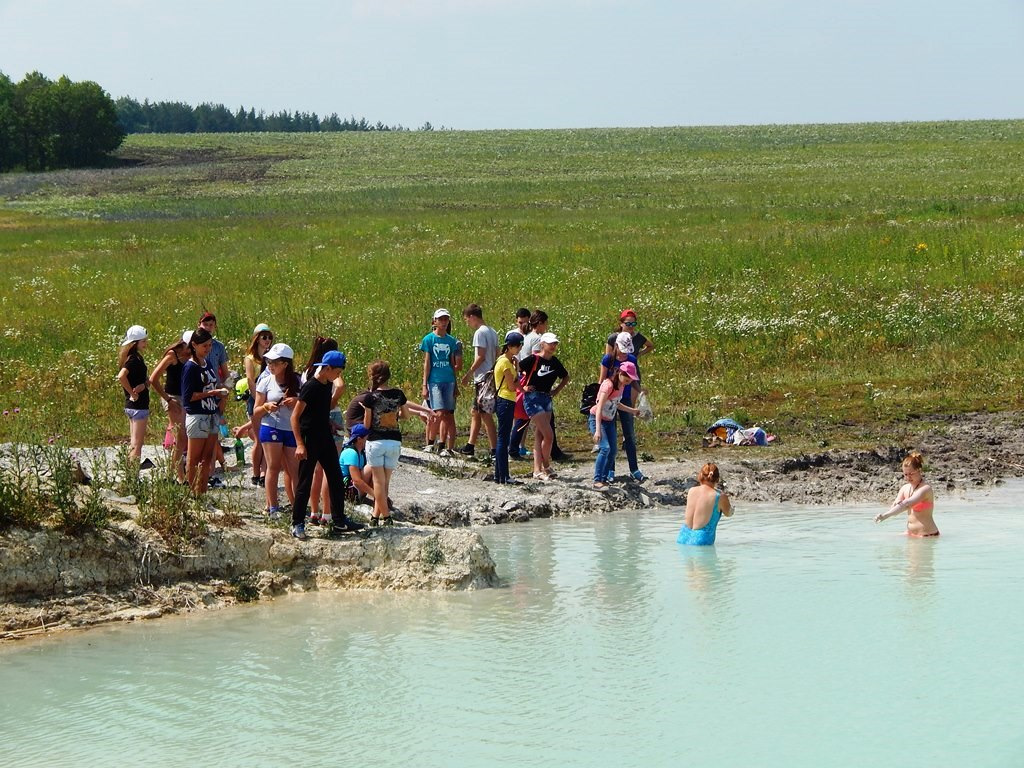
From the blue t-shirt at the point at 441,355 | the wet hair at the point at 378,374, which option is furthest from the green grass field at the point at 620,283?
the wet hair at the point at 378,374

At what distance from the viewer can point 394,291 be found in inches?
1113

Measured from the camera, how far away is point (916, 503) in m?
12.2

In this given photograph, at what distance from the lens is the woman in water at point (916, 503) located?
12.2 meters

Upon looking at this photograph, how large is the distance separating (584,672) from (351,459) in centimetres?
413

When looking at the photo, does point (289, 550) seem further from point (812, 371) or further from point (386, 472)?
point (812, 371)

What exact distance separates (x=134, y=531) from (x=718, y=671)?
4.75 m

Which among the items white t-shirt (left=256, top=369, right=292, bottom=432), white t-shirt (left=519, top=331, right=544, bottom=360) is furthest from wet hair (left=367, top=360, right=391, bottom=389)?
white t-shirt (left=519, top=331, right=544, bottom=360)

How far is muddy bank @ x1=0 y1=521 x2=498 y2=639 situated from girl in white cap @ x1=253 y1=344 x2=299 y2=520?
1.73 ft

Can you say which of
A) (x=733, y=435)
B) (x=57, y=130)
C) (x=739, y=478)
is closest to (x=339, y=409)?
(x=739, y=478)

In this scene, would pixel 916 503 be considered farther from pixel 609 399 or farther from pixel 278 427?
pixel 278 427

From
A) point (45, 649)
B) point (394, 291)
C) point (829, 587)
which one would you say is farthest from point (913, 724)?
point (394, 291)

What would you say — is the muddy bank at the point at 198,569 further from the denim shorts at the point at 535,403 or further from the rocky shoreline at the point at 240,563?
the denim shorts at the point at 535,403

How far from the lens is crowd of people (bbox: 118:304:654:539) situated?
1073 cm

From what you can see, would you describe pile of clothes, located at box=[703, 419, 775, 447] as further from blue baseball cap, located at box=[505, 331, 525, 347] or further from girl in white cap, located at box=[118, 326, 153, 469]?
girl in white cap, located at box=[118, 326, 153, 469]
